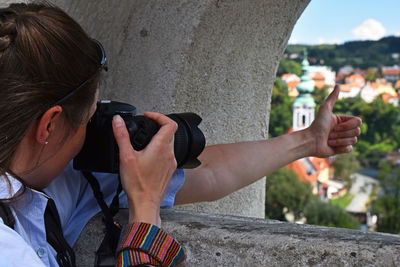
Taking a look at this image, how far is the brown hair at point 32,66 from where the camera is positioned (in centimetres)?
63

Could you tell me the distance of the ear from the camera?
66cm

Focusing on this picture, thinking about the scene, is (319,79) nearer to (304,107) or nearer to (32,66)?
(304,107)

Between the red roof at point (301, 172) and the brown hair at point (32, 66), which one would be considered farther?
the red roof at point (301, 172)

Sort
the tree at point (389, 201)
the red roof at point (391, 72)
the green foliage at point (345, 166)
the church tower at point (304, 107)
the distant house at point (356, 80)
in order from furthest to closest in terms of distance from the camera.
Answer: the red roof at point (391, 72) < the distant house at point (356, 80) < the green foliage at point (345, 166) < the tree at point (389, 201) < the church tower at point (304, 107)

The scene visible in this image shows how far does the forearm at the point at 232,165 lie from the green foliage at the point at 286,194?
850 inches

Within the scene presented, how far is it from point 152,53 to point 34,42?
65cm

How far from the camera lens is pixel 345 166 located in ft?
92.3

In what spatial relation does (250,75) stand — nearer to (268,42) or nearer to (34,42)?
(268,42)

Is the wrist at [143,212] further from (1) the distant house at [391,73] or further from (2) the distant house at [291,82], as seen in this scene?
(1) the distant house at [391,73]

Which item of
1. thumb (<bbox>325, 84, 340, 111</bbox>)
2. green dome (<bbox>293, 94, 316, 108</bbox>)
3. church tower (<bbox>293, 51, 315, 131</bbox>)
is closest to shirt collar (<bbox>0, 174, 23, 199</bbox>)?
thumb (<bbox>325, 84, 340, 111</bbox>)

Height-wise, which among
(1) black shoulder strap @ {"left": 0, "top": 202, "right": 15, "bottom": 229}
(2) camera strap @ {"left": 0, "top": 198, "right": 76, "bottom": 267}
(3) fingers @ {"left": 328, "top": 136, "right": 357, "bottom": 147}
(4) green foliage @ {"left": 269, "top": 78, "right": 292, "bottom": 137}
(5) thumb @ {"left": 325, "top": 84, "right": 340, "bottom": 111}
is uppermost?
(5) thumb @ {"left": 325, "top": 84, "right": 340, "bottom": 111}

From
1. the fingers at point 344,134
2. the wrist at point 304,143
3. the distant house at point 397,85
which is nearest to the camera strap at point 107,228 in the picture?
the wrist at point 304,143

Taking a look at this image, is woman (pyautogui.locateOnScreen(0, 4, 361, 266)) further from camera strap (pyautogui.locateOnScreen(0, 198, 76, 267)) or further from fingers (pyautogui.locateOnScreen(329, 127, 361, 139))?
fingers (pyautogui.locateOnScreen(329, 127, 361, 139))

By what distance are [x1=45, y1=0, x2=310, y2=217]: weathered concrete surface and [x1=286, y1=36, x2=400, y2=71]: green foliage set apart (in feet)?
87.2
